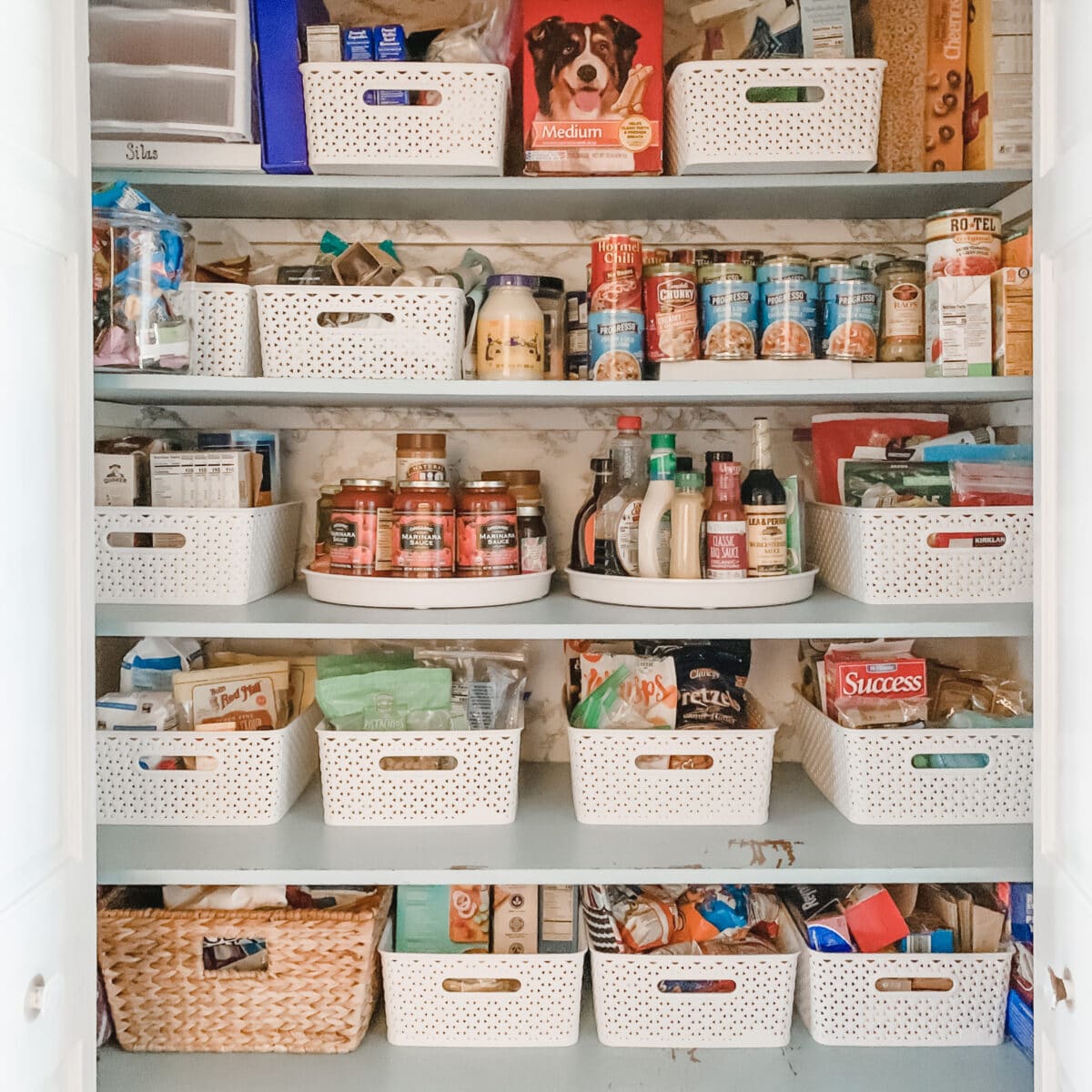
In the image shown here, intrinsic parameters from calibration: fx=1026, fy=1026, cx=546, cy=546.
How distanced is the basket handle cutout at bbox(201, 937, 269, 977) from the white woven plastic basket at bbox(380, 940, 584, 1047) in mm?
209

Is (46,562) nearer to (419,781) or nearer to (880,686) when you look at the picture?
(419,781)

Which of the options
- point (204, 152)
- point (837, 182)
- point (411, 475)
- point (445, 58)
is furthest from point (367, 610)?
point (837, 182)

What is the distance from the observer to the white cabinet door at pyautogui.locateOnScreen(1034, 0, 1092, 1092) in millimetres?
1114

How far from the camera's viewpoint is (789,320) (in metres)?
1.64

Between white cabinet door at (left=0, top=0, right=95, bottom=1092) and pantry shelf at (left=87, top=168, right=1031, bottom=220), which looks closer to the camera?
white cabinet door at (left=0, top=0, right=95, bottom=1092)

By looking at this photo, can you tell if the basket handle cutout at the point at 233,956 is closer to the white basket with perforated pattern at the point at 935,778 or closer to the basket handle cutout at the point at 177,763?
the basket handle cutout at the point at 177,763

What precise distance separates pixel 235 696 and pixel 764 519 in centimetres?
94

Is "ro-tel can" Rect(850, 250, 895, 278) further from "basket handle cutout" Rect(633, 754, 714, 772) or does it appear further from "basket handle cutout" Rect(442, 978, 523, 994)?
"basket handle cutout" Rect(442, 978, 523, 994)

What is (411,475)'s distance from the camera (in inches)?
67.4

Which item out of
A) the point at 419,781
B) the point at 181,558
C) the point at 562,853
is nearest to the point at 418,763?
the point at 419,781

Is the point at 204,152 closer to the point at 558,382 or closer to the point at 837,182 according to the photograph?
the point at 558,382

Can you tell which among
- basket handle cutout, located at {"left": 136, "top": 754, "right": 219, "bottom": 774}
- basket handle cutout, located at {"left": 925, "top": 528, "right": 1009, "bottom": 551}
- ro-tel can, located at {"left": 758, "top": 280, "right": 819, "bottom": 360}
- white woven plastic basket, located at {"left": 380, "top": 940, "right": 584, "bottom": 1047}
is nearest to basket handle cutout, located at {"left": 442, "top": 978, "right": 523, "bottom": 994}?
white woven plastic basket, located at {"left": 380, "top": 940, "right": 584, "bottom": 1047}

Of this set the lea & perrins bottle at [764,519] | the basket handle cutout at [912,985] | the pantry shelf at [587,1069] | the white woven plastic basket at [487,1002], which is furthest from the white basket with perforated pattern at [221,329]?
the basket handle cutout at [912,985]

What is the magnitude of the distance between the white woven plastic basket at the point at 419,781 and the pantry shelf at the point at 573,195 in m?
0.90
